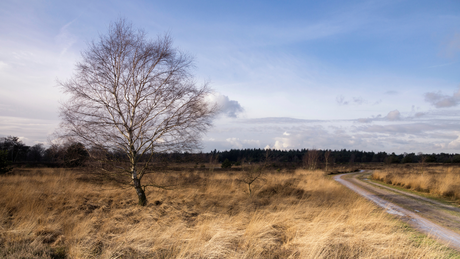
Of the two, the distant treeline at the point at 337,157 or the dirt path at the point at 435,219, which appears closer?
the dirt path at the point at 435,219

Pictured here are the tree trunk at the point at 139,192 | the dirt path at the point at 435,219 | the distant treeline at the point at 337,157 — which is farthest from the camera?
the distant treeline at the point at 337,157

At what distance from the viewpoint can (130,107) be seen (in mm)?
8820

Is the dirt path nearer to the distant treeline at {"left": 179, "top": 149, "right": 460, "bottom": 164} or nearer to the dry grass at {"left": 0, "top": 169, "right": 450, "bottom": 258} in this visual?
the dry grass at {"left": 0, "top": 169, "right": 450, "bottom": 258}

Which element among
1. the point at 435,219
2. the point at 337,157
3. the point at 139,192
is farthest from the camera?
the point at 337,157

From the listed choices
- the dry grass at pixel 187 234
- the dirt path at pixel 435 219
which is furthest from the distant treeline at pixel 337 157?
the dry grass at pixel 187 234

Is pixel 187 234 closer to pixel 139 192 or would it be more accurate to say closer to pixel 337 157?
pixel 139 192

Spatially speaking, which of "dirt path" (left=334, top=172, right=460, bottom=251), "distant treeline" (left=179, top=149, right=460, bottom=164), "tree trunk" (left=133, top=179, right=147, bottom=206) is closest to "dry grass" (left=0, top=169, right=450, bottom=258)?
"tree trunk" (left=133, top=179, right=147, bottom=206)

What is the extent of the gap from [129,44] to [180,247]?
7.62 metres

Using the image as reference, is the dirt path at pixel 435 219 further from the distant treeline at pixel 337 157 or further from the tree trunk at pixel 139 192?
the distant treeline at pixel 337 157

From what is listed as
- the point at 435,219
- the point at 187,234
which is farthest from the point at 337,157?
the point at 187,234

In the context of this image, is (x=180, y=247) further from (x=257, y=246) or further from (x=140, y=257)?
(x=257, y=246)

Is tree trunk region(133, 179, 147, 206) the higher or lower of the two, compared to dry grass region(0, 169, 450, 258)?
higher

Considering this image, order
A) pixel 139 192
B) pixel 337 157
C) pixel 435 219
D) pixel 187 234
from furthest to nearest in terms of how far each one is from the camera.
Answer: pixel 337 157, pixel 139 192, pixel 435 219, pixel 187 234

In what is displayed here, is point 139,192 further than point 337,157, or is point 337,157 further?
point 337,157
